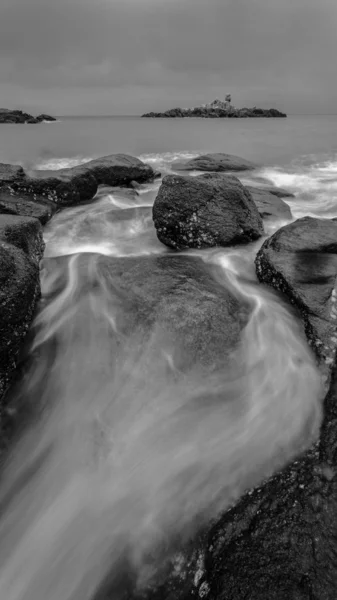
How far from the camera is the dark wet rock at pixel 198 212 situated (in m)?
6.61

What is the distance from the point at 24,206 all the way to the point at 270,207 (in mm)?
5993

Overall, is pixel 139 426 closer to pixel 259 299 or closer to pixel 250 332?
pixel 250 332

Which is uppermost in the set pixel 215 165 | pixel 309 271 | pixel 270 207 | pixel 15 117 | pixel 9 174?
pixel 15 117

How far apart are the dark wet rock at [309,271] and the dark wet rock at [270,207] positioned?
2.84 meters

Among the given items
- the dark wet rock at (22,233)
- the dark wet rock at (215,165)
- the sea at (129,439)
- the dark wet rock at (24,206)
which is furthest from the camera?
the dark wet rock at (215,165)

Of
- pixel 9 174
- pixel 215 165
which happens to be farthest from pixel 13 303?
pixel 215 165

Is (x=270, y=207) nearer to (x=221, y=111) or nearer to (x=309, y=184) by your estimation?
(x=309, y=184)

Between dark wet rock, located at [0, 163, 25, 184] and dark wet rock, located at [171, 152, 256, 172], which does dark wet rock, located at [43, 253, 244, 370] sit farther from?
dark wet rock, located at [171, 152, 256, 172]

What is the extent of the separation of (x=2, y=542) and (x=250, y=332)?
338 centimetres

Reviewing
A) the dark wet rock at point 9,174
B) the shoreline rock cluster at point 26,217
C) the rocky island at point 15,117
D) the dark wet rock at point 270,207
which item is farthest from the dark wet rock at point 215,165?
the rocky island at point 15,117

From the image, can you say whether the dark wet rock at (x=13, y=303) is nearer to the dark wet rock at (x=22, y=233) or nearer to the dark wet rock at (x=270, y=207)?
the dark wet rock at (x=22, y=233)

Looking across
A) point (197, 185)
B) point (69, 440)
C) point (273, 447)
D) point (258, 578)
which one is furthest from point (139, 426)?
point (197, 185)

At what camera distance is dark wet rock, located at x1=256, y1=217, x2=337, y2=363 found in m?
4.47

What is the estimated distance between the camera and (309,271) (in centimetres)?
528
